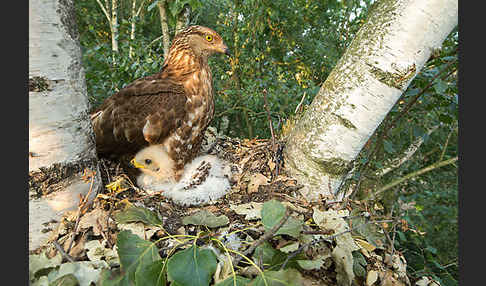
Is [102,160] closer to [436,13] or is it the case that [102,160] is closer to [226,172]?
[226,172]

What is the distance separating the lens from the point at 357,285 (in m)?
1.06

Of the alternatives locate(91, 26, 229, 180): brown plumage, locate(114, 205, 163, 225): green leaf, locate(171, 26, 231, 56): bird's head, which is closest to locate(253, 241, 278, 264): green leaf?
locate(114, 205, 163, 225): green leaf

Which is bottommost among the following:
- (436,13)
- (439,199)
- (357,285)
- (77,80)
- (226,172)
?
(439,199)

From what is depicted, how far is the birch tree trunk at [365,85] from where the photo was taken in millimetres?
1189

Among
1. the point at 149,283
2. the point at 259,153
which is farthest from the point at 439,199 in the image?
the point at 149,283

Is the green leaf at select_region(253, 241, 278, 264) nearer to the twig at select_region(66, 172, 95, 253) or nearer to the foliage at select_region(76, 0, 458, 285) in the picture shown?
the twig at select_region(66, 172, 95, 253)

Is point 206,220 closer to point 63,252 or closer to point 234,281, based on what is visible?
point 234,281

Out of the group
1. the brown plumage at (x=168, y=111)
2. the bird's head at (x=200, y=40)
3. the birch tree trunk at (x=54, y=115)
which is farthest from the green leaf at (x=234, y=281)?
the bird's head at (x=200, y=40)

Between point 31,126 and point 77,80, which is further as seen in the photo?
point 77,80

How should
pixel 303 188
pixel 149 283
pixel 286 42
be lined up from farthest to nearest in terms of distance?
1. pixel 286 42
2. pixel 303 188
3. pixel 149 283

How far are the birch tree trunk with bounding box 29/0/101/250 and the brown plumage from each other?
0.62 meters

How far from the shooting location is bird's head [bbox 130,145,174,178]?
74.1 inches

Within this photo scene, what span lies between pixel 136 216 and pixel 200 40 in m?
1.44

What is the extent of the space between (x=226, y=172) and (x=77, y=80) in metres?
1.09
